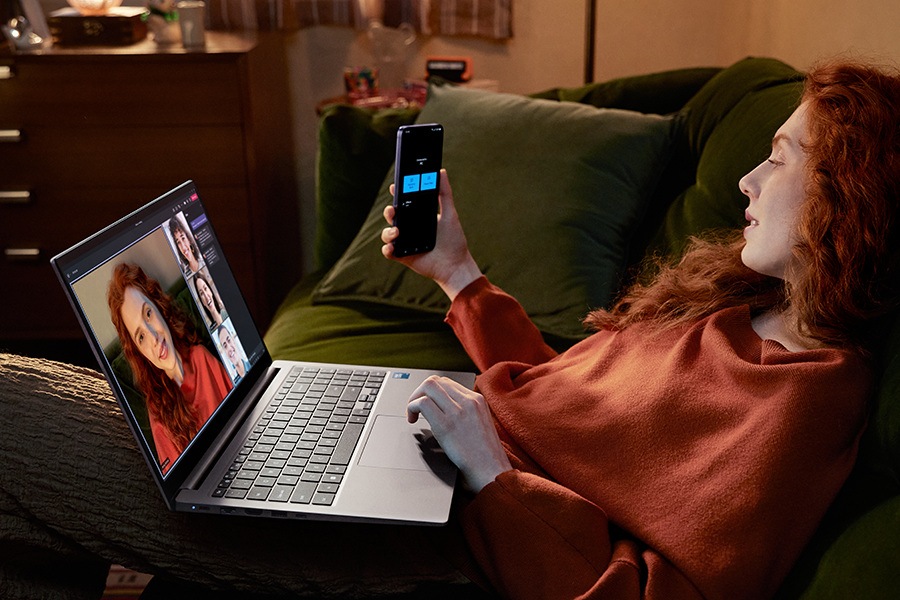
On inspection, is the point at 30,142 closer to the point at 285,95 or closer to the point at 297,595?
the point at 285,95

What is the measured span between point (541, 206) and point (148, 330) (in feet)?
2.70

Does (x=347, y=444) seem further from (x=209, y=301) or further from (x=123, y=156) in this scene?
(x=123, y=156)

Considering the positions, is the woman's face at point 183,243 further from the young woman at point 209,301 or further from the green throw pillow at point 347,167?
the green throw pillow at point 347,167

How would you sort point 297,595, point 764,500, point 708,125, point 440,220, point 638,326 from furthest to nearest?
point 708,125
point 440,220
point 638,326
point 297,595
point 764,500

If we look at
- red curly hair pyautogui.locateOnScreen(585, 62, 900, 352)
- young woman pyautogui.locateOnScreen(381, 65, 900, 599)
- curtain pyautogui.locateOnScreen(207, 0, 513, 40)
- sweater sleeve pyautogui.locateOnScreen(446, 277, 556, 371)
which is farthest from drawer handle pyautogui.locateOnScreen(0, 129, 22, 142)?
red curly hair pyautogui.locateOnScreen(585, 62, 900, 352)

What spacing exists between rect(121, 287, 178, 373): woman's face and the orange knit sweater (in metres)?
0.35

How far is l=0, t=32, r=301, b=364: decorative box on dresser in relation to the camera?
2301mm

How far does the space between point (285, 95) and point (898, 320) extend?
228cm

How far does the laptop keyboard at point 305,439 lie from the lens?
896 millimetres

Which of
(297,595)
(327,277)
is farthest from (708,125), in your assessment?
(297,595)

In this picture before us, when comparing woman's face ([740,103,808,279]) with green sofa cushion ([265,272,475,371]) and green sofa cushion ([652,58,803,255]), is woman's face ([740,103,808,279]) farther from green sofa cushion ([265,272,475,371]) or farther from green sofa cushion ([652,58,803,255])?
green sofa cushion ([265,272,475,371])

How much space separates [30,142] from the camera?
93.0 inches

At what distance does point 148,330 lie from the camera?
35.7 inches

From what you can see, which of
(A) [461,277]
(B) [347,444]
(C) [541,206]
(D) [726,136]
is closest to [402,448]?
(B) [347,444]
